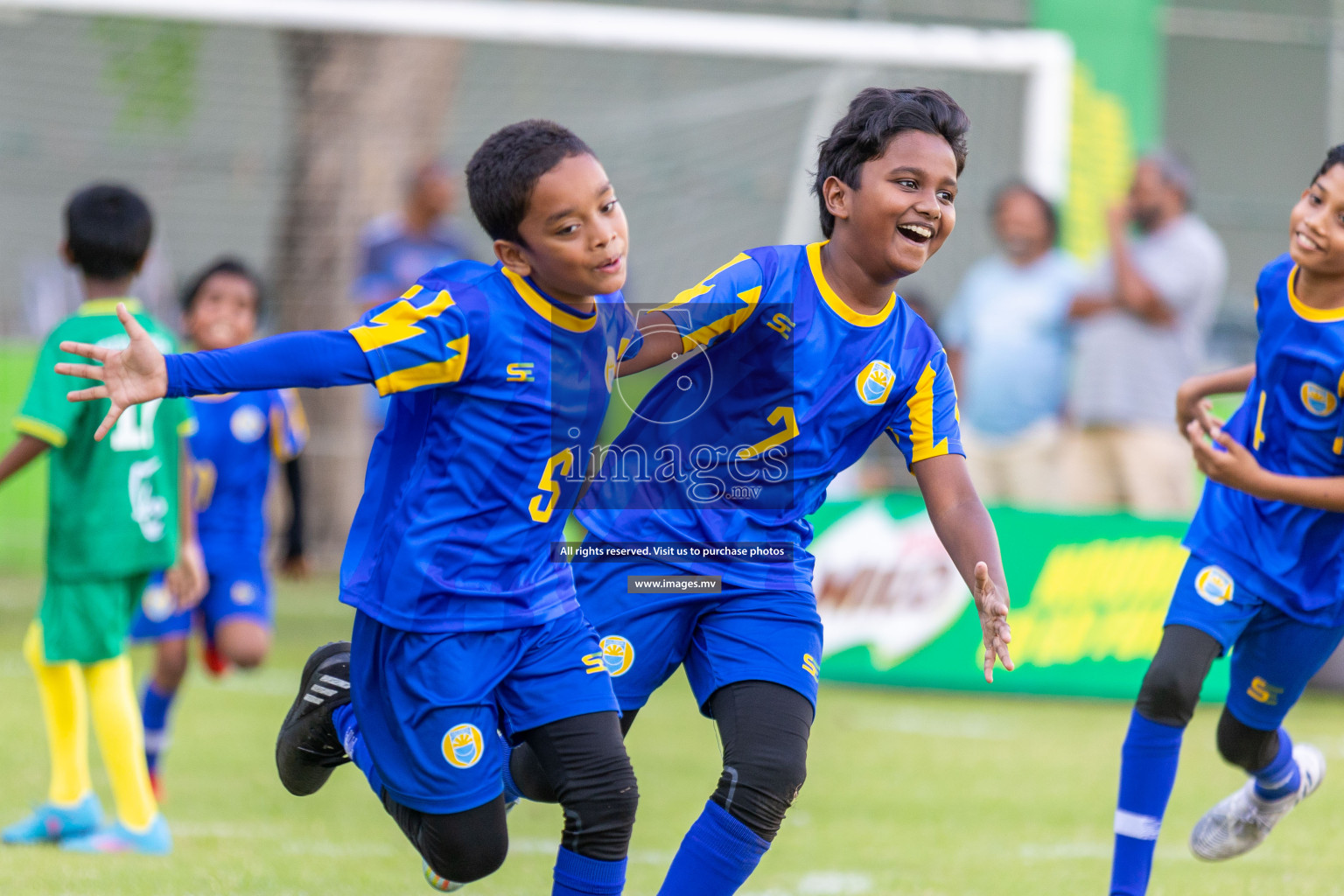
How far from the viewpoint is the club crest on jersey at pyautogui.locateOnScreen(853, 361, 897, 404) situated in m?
3.74

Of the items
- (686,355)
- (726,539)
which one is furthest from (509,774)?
(686,355)

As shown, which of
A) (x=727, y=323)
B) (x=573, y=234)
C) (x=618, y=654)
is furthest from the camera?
(x=618, y=654)

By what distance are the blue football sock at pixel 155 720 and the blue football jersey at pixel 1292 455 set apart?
3701mm

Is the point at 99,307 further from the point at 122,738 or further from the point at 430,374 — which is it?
the point at 430,374

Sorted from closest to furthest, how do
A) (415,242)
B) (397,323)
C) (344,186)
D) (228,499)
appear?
(397,323), (228,499), (415,242), (344,186)

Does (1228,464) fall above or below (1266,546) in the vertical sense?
above

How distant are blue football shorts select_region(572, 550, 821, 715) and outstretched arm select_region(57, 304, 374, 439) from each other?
1036mm

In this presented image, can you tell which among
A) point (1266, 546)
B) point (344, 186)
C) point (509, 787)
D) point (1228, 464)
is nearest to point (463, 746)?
point (509, 787)

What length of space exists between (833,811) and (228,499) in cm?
267

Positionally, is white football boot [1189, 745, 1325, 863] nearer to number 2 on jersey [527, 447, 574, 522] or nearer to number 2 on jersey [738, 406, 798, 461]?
number 2 on jersey [738, 406, 798, 461]

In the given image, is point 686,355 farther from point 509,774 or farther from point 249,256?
point 249,256

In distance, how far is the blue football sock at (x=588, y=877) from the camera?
3.32 metres

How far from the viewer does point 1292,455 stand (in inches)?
167

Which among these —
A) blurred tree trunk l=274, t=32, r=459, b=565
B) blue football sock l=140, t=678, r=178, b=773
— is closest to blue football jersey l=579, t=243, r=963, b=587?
blue football sock l=140, t=678, r=178, b=773
